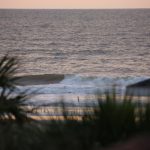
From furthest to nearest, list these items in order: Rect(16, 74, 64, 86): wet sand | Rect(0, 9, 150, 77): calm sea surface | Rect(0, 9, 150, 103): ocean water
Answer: Rect(0, 9, 150, 77): calm sea surface, Rect(16, 74, 64, 86): wet sand, Rect(0, 9, 150, 103): ocean water

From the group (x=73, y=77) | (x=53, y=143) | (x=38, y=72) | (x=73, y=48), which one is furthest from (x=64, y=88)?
(x=73, y=48)

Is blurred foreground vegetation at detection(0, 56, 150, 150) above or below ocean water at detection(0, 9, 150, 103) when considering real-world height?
below

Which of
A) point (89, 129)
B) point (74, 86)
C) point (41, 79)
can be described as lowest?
point (89, 129)

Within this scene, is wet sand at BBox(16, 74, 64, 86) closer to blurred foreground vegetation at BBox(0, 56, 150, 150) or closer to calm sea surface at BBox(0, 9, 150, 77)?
calm sea surface at BBox(0, 9, 150, 77)

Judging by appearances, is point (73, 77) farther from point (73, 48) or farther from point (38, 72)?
point (73, 48)

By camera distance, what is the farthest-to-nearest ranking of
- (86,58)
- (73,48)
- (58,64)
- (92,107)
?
(73,48) → (86,58) → (58,64) → (92,107)

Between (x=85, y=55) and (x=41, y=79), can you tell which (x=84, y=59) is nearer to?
(x=85, y=55)

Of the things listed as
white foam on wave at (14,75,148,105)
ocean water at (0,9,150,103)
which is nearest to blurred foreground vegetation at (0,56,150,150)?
white foam on wave at (14,75,148,105)

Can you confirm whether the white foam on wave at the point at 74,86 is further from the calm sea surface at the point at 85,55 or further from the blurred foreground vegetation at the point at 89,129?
the blurred foreground vegetation at the point at 89,129

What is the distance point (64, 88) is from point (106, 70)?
15.7m

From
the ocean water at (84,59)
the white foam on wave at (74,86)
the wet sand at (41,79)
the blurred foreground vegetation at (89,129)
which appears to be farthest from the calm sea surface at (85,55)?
the blurred foreground vegetation at (89,129)

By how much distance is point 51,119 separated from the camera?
4859 millimetres

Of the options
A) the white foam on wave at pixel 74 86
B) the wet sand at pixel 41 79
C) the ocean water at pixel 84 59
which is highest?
the ocean water at pixel 84 59

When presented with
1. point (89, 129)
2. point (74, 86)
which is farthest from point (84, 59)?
point (89, 129)
